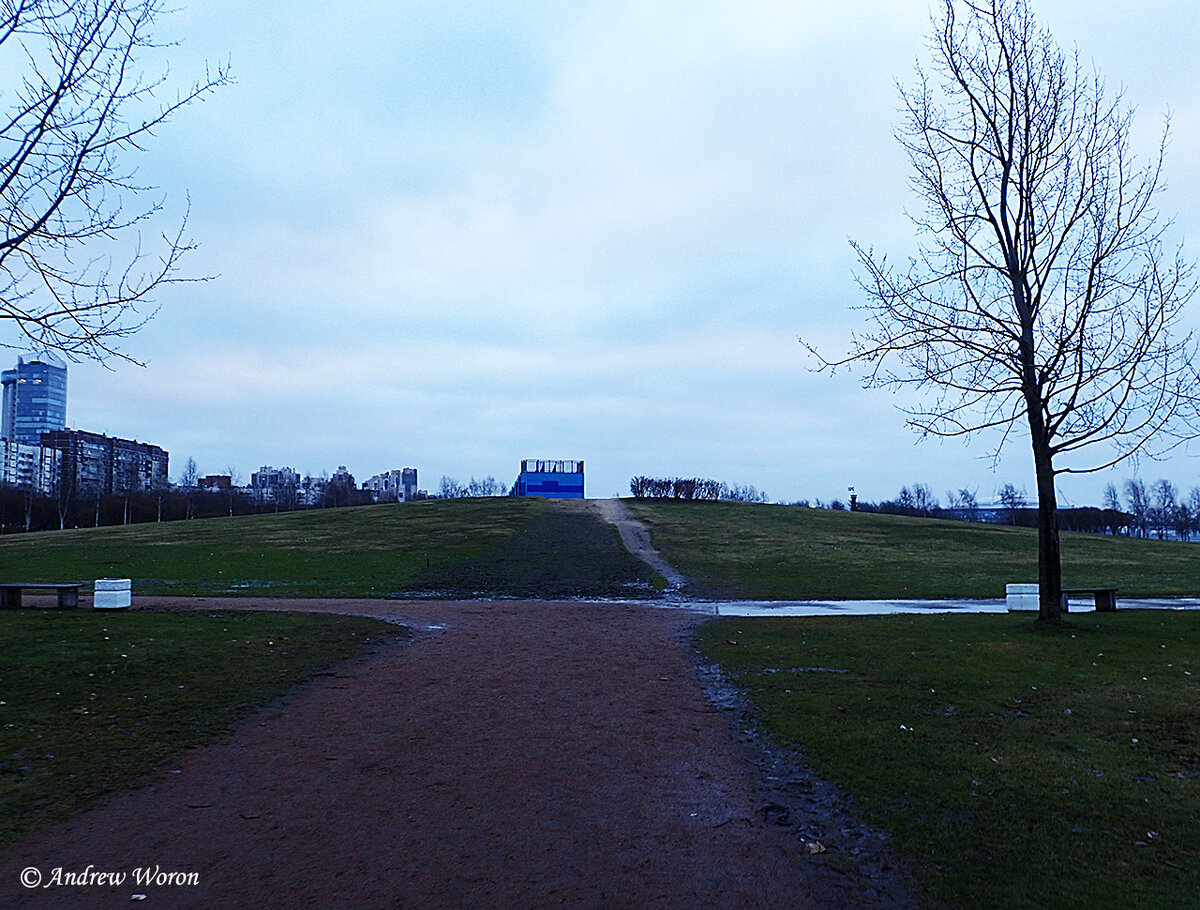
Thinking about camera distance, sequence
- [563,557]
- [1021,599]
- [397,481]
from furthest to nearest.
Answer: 1. [397,481]
2. [563,557]
3. [1021,599]

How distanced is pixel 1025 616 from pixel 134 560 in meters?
32.9

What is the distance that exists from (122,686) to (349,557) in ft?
81.4

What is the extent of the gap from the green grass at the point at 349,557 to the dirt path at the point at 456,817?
16189 mm

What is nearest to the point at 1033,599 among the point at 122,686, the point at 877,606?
the point at 877,606

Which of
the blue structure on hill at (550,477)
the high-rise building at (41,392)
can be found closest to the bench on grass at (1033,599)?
the high-rise building at (41,392)

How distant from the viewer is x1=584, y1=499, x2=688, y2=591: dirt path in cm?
3038

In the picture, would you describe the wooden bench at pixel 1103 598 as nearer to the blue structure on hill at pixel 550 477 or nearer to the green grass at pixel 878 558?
the green grass at pixel 878 558

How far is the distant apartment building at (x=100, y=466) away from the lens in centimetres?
8138

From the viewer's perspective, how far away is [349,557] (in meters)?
34.2

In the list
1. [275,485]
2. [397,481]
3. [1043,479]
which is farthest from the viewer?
[397,481]

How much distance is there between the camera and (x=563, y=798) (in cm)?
646

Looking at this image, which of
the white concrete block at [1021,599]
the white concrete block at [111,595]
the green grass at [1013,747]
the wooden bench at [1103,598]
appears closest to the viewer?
the green grass at [1013,747]

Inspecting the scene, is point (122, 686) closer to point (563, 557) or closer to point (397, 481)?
point (563, 557)

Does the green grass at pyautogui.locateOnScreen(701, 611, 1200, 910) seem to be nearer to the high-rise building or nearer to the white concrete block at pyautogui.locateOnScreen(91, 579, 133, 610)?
the high-rise building
